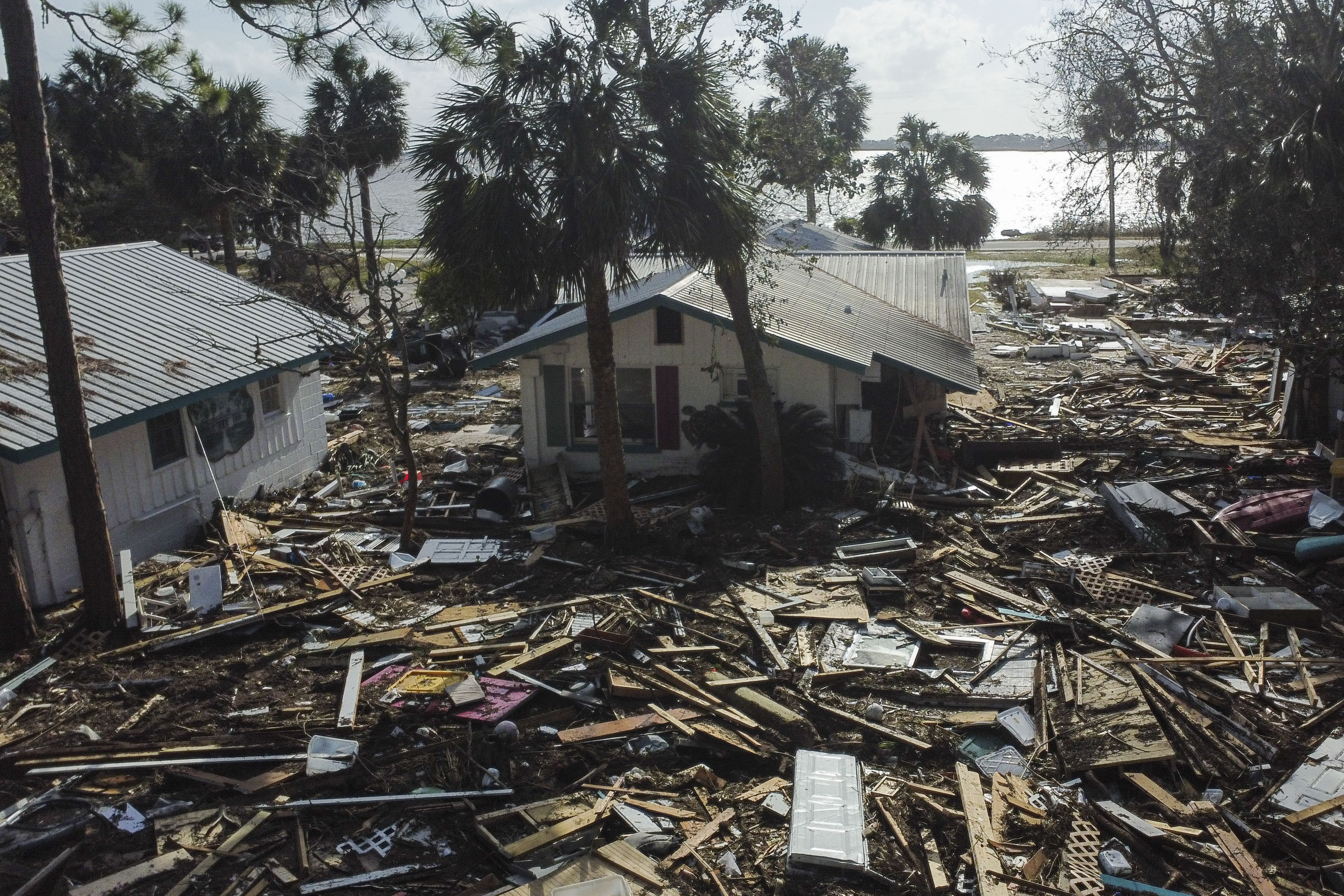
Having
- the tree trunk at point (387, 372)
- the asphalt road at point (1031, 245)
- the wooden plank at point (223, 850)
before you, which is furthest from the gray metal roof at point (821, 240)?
the wooden plank at point (223, 850)

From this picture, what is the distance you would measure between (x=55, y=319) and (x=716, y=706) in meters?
8.65

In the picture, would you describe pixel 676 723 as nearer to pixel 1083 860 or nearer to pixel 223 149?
pixel 1083 860

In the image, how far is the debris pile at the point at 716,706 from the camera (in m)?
8.04

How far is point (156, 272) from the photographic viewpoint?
63.9ft

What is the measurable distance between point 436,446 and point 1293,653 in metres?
17.2

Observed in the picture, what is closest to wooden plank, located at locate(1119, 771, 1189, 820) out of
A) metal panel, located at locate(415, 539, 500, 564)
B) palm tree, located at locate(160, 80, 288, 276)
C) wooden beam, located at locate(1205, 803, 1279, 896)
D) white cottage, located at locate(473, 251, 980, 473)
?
wooden beam, located at locate(1205, 803, 1279, 896)

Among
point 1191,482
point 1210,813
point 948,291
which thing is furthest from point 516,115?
point 948,291

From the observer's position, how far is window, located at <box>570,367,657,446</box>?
20.3 meters

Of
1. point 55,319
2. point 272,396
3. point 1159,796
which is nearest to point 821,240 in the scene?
point 272,396

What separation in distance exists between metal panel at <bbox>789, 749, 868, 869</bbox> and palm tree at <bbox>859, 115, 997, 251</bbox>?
36344 millimetres

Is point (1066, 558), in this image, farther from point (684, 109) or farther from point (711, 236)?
point (684, 109)

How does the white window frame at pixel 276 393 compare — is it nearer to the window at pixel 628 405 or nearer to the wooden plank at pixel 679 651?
the window at pixel 628 405

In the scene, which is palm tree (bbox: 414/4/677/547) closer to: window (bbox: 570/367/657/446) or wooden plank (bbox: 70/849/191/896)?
window (bbox: 570/367/657/446)

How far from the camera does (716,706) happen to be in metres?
10.5
